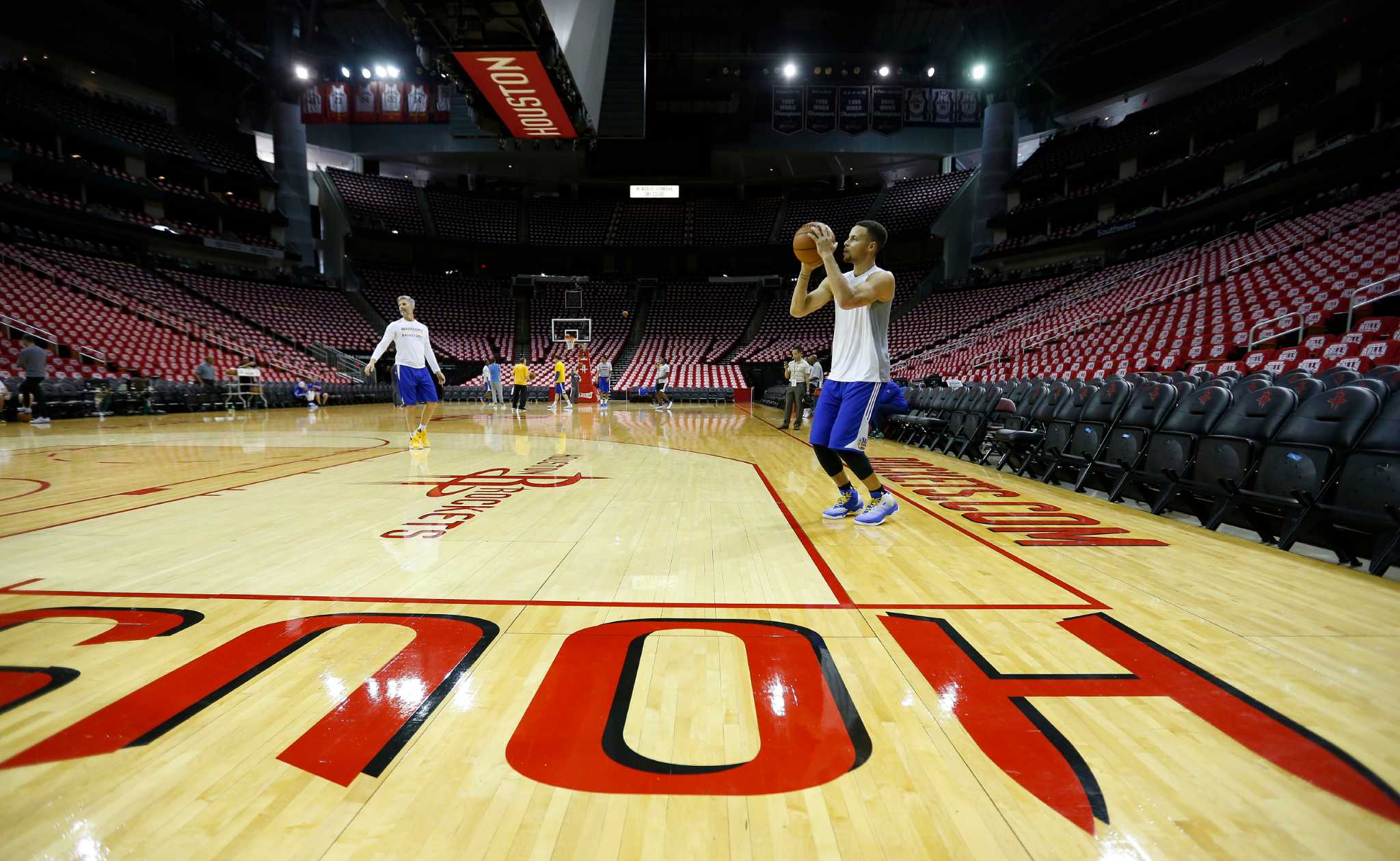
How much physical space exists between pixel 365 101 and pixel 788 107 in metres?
18.5

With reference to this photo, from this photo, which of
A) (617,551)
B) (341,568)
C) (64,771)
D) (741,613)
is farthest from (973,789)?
(341,568)

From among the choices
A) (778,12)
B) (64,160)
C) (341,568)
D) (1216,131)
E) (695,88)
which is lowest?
(341,568)

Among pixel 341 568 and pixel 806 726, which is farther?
pixel 341 568

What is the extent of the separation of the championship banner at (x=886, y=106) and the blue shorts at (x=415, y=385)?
835 inches

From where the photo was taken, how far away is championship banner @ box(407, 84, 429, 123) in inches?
1052

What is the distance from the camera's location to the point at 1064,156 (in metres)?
25.5

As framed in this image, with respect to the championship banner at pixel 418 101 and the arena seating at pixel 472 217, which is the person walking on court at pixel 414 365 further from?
the arena seating at pixel 472 217

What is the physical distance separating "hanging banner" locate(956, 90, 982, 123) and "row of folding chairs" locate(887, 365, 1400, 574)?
2355cm

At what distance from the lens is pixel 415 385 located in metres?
7.07

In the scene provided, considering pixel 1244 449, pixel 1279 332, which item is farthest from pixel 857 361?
pixel 1279 332

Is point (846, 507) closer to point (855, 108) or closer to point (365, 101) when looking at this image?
point (855, 108)

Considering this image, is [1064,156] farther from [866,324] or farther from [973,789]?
[973,789]

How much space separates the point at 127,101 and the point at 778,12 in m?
26.4

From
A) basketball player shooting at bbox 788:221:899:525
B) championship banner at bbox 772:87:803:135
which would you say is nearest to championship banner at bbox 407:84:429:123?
championship banner at bbox 772:87:803:135
